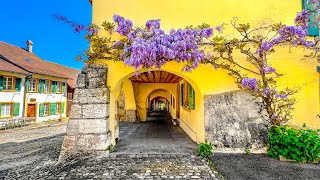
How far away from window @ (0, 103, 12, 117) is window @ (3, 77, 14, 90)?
1.24 m

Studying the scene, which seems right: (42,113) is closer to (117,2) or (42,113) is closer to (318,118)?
(117,2)

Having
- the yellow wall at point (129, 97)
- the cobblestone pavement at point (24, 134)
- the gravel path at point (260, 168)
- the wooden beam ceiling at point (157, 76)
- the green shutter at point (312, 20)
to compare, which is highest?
the green shutter at point (312, 20)

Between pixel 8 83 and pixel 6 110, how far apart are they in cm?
197

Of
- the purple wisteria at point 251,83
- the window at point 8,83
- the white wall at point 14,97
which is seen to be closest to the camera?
the purple wisteria at point 251,83

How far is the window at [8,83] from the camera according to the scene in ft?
43.1

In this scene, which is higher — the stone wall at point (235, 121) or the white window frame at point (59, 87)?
the white window frame at point (59, 87)

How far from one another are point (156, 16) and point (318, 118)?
5013 mm

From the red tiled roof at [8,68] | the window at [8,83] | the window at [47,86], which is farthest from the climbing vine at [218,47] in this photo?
the window at [47,86]

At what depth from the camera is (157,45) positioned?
4176mm

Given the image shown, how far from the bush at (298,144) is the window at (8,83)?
1643 cm

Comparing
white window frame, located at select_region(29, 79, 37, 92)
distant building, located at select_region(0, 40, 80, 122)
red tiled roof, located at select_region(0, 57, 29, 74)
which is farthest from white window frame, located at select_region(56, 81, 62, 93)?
red tiled roof, located at select_region(0, 57, 29, 74)

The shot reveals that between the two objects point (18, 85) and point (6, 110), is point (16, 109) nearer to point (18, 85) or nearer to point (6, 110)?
point (6, 110)

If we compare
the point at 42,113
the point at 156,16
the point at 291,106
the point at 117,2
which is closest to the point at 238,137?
the point at 291,106

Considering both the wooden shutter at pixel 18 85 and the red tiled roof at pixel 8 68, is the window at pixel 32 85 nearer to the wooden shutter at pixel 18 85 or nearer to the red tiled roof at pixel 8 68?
the wooden shutter at pixel 18 85
